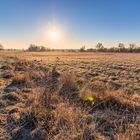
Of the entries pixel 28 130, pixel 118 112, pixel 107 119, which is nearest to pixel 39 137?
pixel 28 130

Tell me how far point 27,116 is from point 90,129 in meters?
1.60

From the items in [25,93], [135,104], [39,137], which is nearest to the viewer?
[39,137]

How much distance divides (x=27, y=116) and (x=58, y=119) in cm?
91

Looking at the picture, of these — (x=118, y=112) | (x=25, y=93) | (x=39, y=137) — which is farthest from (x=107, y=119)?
(x=25, y=93)

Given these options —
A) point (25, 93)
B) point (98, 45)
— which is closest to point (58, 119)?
point (25, 93)

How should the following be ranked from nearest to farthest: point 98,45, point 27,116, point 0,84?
point 27,116, point 0,84, point 98,45

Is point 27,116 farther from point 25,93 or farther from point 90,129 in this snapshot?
point 25,93

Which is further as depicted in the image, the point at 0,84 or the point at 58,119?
the point at 0,84

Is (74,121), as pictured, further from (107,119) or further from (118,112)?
(118,112)

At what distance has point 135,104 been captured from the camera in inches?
279

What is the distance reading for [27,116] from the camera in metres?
5.79

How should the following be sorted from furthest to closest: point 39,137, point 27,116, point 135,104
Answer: point 135,104
point 27,116
point 39,137

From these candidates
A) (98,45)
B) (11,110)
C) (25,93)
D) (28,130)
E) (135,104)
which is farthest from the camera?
(98,45)

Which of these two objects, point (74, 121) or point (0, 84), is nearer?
point (74, 121)
